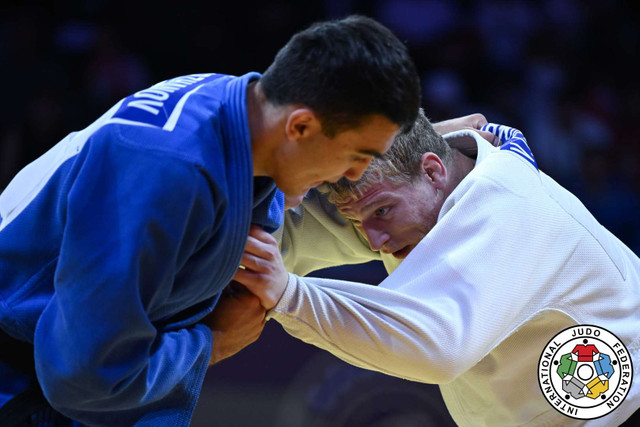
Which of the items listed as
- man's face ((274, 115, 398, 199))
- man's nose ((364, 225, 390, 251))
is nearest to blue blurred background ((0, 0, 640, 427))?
man's nose ((364, 225, 390, 251))

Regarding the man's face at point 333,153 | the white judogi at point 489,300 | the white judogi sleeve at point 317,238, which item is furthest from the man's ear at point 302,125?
the white judogi sleeve at point 317,238

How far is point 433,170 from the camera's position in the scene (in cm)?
233

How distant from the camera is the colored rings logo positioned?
2092mm

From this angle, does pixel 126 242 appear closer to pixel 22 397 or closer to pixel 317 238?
pixel 22 397

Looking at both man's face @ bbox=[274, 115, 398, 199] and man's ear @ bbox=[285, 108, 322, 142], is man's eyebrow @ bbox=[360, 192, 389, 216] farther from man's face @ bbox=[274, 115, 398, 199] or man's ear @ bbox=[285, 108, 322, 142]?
man's ear @ bbox=[285, 108, 322, 142]

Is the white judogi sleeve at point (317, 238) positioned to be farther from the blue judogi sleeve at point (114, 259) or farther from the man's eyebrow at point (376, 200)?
the blue judogi sleeve at point (114, 259)

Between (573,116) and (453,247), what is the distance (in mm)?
3474

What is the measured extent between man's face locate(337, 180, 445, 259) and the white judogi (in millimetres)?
181

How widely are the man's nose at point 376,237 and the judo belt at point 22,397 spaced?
111 cm

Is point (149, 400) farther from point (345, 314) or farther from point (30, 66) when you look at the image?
point (30, 66)

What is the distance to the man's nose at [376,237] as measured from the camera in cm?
228

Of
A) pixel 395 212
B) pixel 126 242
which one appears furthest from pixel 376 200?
pixel 126 242

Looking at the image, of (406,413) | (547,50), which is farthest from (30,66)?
(547,50)

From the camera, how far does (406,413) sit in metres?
3.49
